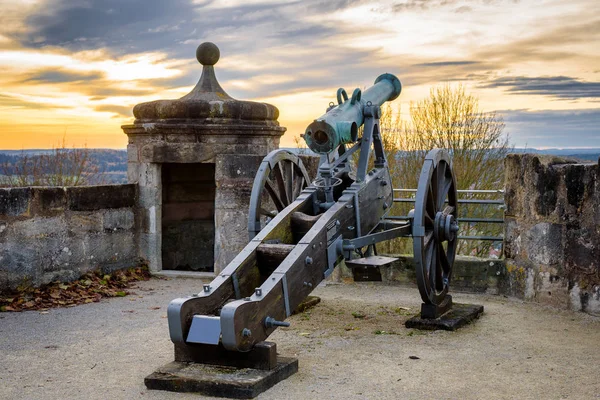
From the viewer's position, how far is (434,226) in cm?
712

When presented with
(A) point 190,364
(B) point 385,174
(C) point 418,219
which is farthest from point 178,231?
(A) point 190,364

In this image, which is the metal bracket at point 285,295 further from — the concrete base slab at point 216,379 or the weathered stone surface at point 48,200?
the weathered stone surface at point 48,200

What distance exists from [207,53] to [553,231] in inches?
183

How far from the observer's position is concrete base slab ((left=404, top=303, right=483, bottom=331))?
22.4ft

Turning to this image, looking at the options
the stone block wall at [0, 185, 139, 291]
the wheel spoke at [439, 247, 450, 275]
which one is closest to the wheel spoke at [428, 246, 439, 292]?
the wheel spoke at [439, 247, 450, 275]

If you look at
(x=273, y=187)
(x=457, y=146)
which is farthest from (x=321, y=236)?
(x=457, y=146)

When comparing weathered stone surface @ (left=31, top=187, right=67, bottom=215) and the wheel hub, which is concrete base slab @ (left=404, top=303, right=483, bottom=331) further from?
weathered stone surface @ (left=31, top=187, right=67, bottom=215)

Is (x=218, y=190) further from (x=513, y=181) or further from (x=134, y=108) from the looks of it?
(x=513, y=181)

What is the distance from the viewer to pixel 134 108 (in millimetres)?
9844

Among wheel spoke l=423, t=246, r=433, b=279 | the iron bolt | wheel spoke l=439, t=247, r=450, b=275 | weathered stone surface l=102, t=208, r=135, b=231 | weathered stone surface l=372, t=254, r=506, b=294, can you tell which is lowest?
weathered stone surface l=372, t=254, r=506, b=294

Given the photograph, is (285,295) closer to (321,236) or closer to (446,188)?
(321,236)

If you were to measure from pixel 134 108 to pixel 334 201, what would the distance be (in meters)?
3.75

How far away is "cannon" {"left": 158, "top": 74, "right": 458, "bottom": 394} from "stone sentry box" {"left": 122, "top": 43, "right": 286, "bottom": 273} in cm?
128

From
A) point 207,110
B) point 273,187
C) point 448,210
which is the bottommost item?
point 448,210
